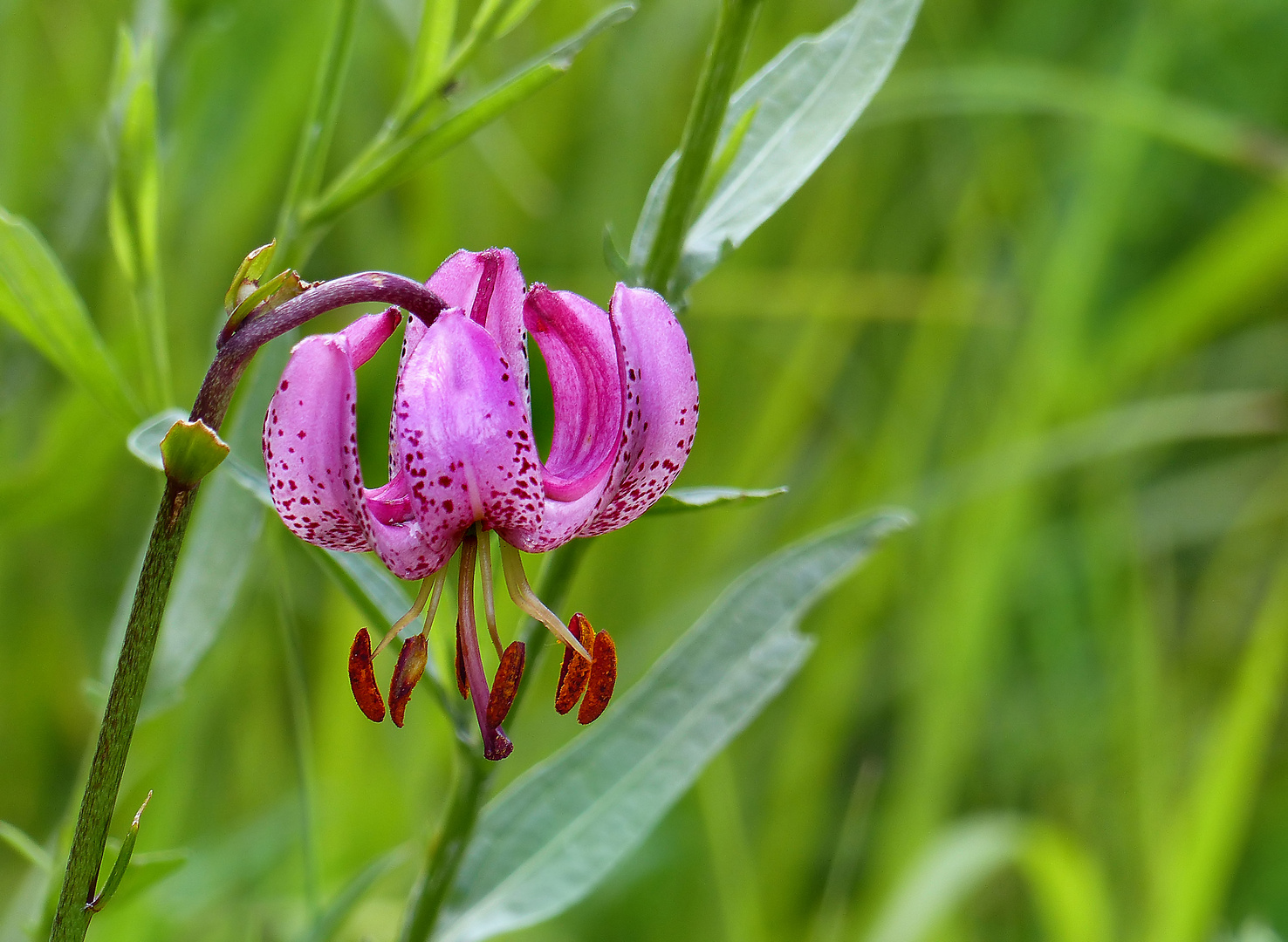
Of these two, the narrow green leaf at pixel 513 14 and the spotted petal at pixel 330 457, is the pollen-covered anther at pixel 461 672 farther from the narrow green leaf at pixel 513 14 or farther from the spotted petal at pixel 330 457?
the narrow green leaf at pixel 513 14

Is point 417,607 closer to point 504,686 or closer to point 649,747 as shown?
point 504,686

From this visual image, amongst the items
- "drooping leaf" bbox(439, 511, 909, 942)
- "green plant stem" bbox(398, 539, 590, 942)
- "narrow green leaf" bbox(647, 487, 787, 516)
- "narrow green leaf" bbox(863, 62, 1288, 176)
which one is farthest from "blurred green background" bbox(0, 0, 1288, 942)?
"narrow green leaf" bbox(647, 487, 787, 516)

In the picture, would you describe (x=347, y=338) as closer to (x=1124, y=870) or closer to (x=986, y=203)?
(x=986, y=203)

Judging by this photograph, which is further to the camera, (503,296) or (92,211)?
(92,211)

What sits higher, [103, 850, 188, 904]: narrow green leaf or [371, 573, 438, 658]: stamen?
[371, 573, 438, 658]: stamen

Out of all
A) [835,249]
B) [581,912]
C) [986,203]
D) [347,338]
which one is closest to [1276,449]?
[986,203]

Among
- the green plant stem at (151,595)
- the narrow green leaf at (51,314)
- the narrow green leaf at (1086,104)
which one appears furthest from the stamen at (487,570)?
the narrow green leaf at (1086,104)

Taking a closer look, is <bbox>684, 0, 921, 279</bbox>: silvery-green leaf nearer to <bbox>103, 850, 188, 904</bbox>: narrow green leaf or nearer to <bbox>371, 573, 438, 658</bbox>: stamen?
<bbox>371, 573, 438, 658</bbox>: stamen
